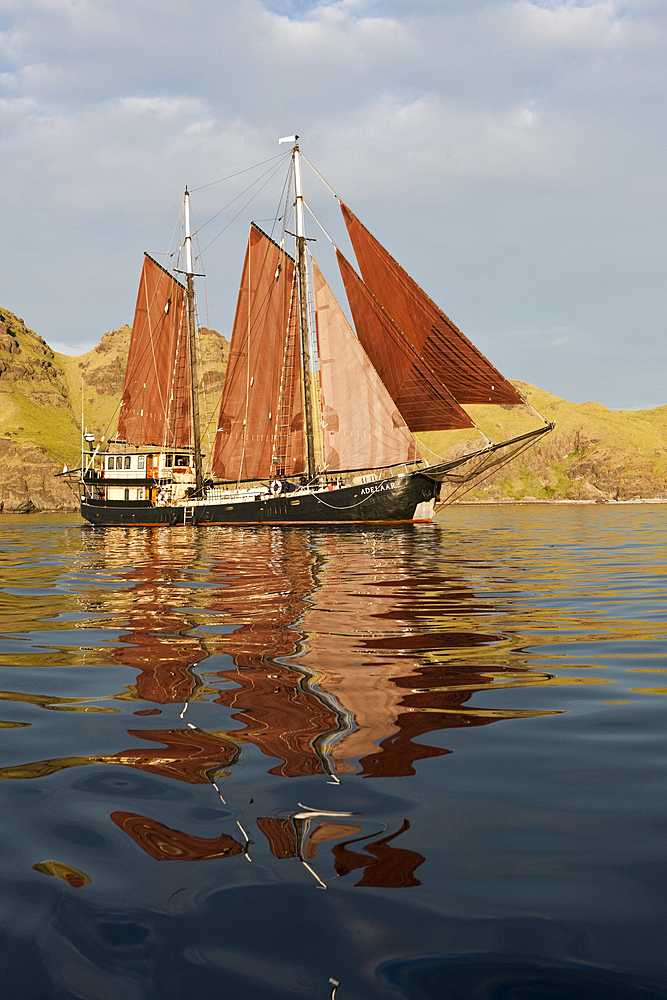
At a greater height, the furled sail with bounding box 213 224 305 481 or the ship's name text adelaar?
the furled sail with bounding box 213 224 305 481

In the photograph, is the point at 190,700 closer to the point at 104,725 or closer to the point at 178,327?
the point at 104,725

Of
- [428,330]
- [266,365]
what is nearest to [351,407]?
[428,330]

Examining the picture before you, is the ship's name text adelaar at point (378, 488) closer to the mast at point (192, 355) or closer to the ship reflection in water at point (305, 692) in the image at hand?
the mast at point (192, 355)

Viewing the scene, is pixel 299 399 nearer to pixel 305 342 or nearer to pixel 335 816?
pixel 305 342

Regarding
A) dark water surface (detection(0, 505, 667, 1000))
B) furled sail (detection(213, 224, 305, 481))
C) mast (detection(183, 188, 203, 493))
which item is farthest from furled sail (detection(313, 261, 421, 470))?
dark water surface (detection(0, 505, 667, 1000))

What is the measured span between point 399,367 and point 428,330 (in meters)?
2.75

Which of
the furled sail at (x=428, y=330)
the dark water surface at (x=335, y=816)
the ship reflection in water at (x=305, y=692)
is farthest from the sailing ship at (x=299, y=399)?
the dark water surface at (x=335, y=816)

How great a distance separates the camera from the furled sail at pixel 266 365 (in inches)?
1960

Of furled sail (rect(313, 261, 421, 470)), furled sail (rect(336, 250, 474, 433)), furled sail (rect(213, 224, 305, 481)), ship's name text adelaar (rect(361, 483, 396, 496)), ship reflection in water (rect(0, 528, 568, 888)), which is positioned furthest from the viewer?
furled sail (rect(213, 224, 305, 481))

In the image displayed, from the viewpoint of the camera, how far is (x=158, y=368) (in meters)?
60.1

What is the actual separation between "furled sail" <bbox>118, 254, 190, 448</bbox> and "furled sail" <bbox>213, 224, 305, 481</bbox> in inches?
432

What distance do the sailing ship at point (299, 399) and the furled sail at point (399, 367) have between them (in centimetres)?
9

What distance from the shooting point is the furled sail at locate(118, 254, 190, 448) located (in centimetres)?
5997

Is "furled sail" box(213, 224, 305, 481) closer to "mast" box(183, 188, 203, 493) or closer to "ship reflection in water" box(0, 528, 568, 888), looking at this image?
"mast" box(183, 188, 203, 493)
